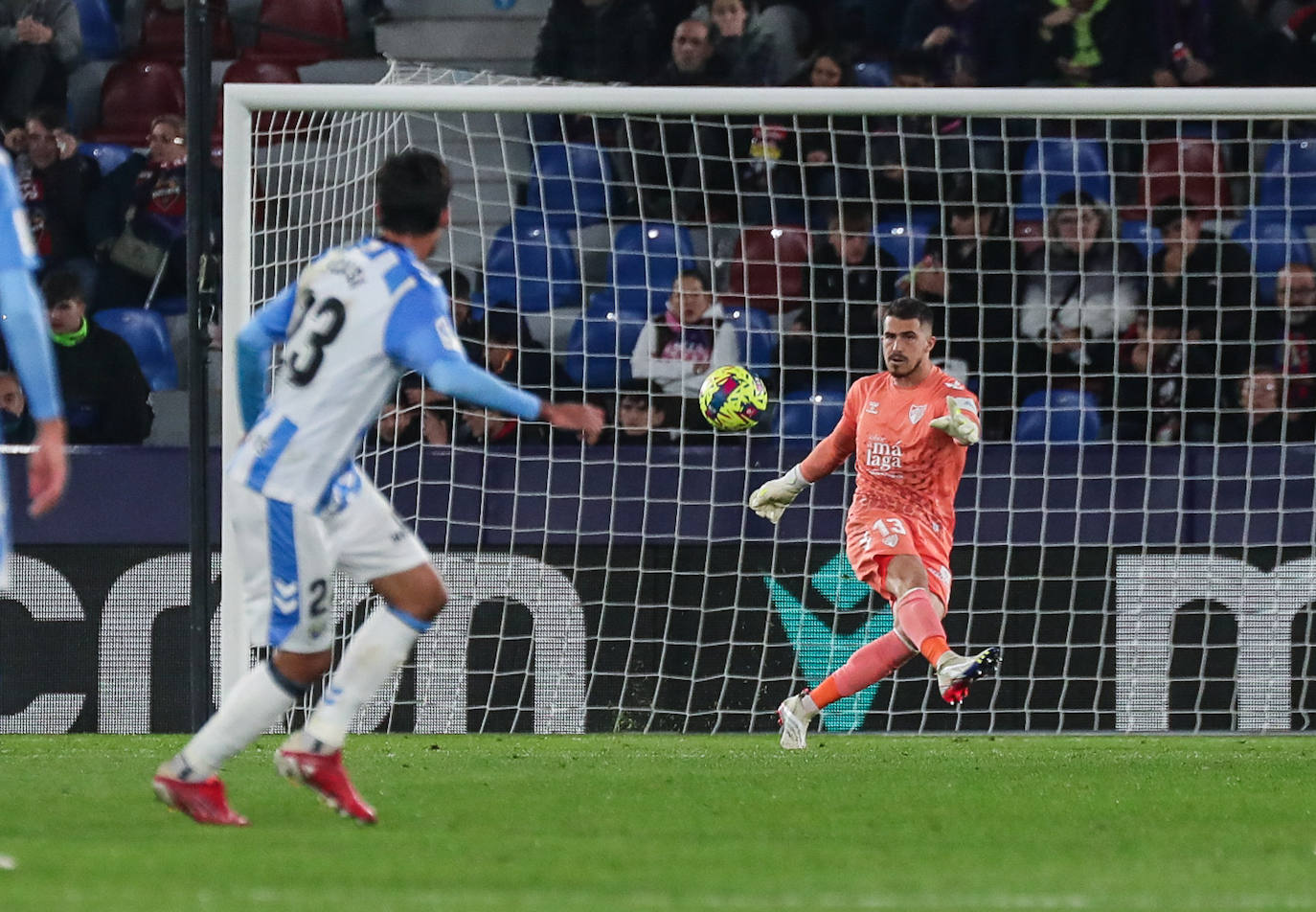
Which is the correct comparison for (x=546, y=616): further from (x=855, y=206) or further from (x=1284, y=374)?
(x=1284, y=374)

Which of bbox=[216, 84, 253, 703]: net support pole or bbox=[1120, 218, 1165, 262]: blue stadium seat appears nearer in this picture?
bbox=[216, 84, 253, 703]: net support pole

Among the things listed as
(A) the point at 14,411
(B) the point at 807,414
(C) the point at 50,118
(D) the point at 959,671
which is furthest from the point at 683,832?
(C) the point at 50,118

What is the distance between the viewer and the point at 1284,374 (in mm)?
10305

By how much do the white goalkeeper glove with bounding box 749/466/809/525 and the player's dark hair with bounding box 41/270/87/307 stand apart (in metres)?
4.18

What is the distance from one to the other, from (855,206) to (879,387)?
2642mm

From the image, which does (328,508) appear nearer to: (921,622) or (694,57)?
(921,622)

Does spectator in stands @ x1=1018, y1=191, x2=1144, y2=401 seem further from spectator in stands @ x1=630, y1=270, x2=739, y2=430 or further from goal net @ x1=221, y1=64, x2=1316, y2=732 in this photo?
spectator in stands @ x1=630, y1=270, x2=739, y2=430

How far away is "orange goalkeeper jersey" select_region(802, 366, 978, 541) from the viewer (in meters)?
8.31

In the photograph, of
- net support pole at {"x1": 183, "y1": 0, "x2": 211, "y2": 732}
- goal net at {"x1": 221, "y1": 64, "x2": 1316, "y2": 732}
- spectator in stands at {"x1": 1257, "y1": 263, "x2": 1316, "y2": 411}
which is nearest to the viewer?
net support pole at {"x1": 183, "y1": 0, "x2": 211, "y2": 732}

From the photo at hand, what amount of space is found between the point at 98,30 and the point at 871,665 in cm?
767

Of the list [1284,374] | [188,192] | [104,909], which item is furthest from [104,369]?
[104,909]

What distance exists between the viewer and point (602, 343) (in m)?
10.4

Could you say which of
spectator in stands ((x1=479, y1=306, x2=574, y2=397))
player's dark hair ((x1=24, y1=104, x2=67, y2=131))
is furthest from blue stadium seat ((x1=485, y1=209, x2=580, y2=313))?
player's dark hair ((x1=24, y1=104, x2=67, y2=131))

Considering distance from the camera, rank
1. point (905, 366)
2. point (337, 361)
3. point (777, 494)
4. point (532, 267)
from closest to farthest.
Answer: point (337, 361), point (905, 366), point (777, 494), point (532, 267)
